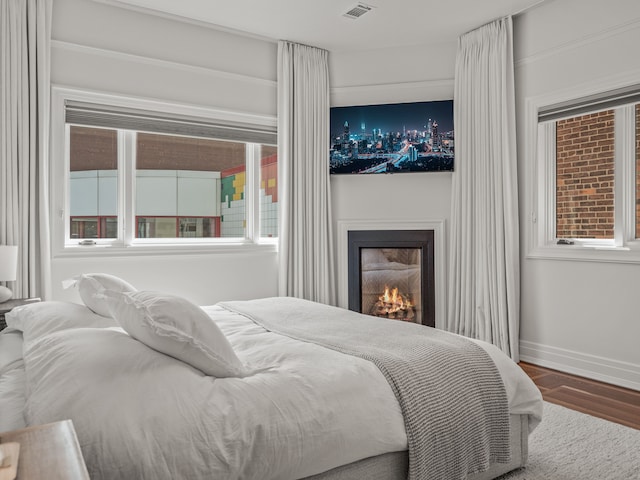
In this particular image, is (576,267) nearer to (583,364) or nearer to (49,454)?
(583,364)

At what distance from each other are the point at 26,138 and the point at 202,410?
2879 mm

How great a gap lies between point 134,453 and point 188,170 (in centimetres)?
336

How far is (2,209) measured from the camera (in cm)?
325

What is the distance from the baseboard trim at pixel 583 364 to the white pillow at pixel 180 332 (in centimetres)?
289

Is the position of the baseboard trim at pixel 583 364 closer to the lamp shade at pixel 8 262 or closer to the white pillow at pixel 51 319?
the white pillow at pixel 51 319

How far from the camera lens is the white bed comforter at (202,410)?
1.17m

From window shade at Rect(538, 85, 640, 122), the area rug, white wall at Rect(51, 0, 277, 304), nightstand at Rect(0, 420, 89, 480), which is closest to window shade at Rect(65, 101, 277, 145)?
white wall at Rect(51, 0, 277, 304)

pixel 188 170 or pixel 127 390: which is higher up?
pixel 188 170

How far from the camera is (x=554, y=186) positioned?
3.88 metres

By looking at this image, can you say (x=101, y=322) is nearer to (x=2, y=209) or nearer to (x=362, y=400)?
(x=362, y=400)

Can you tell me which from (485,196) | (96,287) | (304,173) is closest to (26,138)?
(96,287)

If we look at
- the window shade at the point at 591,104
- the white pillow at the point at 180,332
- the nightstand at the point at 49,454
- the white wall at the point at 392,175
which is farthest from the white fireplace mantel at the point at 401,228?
the nightstand at the point at 49,454

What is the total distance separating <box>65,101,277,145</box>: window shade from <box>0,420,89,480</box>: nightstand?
10.8ft

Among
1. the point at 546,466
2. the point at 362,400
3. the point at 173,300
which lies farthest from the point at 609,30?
the point at 173,300
